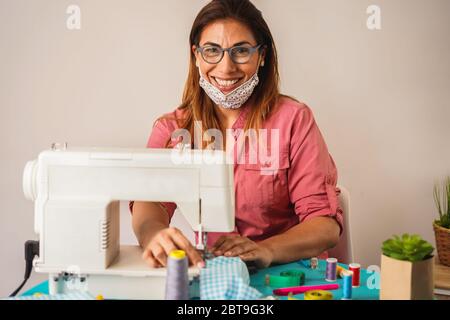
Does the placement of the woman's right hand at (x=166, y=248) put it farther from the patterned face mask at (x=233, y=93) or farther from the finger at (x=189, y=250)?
the patterned face mask at (x=233, y=93)

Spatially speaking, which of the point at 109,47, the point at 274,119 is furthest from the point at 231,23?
the point at 109,47

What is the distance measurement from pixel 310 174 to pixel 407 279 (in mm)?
609

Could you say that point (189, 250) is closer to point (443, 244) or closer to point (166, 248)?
point (166, 248)

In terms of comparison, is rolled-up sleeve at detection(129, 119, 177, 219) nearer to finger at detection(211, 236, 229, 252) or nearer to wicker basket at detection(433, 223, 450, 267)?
finger at detection(211, 236, 229, 252)

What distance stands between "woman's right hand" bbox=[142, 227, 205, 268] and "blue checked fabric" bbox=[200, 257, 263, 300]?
4cm

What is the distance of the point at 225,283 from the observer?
96 centimetres

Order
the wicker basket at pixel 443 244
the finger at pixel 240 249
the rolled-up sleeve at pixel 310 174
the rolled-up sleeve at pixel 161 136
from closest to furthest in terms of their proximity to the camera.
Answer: the finger at pixel 240 249 → the rolled-up sleeve at pixel 310 174 → the rolled-up sleeve at pixel 161 136 → the wicker basket at pixel 443 244

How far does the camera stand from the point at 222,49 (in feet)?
4.90

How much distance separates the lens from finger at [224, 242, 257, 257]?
114 centimetres

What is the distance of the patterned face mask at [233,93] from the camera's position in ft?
5.05

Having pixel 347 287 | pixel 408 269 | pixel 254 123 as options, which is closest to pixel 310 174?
pixel 254 123

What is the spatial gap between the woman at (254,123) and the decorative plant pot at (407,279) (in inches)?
17.4

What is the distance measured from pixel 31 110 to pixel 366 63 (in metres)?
1.26

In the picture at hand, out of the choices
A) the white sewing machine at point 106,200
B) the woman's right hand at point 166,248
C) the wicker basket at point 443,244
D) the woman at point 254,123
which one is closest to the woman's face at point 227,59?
the woman at point 254,123
